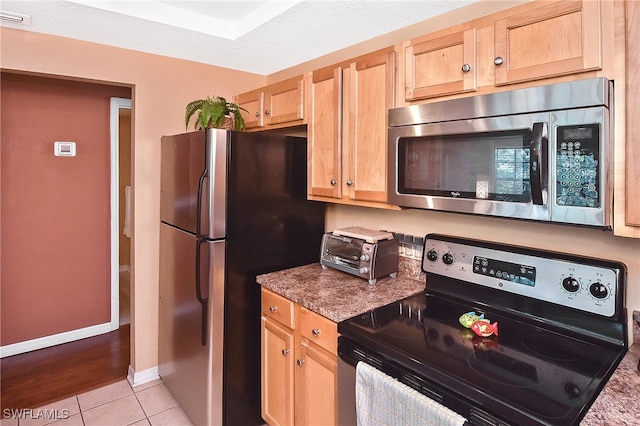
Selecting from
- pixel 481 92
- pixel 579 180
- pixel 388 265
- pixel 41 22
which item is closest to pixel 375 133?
pixel 481 92

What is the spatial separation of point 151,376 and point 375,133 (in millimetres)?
2392

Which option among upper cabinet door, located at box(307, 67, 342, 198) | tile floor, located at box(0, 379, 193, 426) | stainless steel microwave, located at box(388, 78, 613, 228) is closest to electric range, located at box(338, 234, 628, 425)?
stainless steel microwave, located at box(388, 78, 613, 228)

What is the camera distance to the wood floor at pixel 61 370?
8.32 feet

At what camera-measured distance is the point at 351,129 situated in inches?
73.8

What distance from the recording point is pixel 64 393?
2559mm

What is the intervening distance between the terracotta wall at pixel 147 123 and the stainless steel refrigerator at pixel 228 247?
34 cm

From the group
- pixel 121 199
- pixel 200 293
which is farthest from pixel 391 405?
pixel 121 199

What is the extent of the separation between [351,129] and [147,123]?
158cm

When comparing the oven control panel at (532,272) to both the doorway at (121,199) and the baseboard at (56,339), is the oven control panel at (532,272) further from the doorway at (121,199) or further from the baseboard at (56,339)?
the baseboard at (56,339)

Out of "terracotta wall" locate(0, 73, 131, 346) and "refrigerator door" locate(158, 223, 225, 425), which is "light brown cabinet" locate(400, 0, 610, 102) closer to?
"refrigerator door" locate(158, 223, 225, 425)

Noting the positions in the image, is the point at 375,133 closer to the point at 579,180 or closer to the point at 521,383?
the point at 579,180

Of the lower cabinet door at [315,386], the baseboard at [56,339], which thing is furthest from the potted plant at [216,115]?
the baseboard at [56,339]

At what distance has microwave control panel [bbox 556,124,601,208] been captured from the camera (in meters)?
1.12

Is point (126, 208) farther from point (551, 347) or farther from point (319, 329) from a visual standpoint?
point (551, 347)
